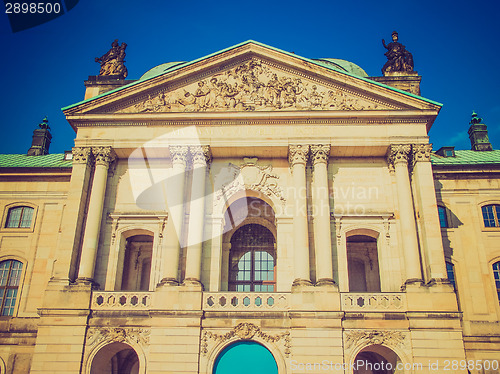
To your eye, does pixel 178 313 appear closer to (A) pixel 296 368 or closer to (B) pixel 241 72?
(A) pixel 296 368

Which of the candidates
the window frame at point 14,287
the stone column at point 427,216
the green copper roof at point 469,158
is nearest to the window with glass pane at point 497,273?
the green copper roof at point 469,158

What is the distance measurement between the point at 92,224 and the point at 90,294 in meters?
3.72

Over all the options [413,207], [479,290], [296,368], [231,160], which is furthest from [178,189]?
[479,290]

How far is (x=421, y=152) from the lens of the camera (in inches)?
1046

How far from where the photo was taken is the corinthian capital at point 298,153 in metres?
26.6

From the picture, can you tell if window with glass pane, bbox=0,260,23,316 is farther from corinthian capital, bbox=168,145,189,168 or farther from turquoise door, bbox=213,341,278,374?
turquoise door, bbox=213,341,278,374

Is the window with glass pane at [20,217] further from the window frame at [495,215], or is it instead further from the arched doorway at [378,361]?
the window frame at [495,215]

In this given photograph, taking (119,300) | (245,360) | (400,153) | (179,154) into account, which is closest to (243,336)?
(245,360)

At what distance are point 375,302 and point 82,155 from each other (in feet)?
56.8

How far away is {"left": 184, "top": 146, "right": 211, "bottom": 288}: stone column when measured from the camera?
81.1 ft

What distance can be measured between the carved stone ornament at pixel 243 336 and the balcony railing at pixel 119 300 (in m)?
3.38

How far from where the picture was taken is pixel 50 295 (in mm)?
23859

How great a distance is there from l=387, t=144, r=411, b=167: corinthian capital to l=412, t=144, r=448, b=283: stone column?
410 mm

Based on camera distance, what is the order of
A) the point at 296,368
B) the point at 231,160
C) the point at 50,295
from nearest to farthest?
the point at 296,368, the point at 50,295, the point at 231,160
